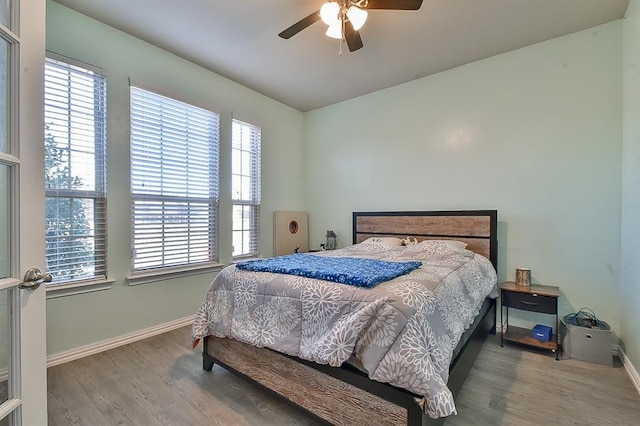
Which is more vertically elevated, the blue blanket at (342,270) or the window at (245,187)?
the window at (245,187)

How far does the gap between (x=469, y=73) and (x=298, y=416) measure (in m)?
3.71

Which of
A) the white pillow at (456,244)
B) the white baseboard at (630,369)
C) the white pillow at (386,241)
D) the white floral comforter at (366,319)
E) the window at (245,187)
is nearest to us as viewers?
the white floral comforter at (366,319)

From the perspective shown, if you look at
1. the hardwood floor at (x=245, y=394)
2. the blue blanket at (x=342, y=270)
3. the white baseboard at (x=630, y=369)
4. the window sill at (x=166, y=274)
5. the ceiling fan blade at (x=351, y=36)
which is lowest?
the hardwood floor at (x=245, y=394)

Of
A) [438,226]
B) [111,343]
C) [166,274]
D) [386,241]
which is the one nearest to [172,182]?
[166,274]

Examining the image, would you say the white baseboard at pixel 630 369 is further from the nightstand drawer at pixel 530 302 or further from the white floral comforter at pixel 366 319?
the white floral comforter at pixel 366 319

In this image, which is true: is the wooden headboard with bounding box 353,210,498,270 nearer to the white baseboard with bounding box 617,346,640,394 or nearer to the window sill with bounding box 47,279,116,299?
the white baseboard with bounding box 617,346,640,394

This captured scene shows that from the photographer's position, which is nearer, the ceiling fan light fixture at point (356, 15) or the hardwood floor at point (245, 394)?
the hardwood floor at point (245, 394)

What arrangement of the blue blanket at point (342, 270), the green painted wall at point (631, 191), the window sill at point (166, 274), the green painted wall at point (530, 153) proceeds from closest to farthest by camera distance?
the blue blanket at point (342, 270) < the green painted wall at point (631, 191) < the green painted wall at point (530, 153) < the window sill at point (166, 274)

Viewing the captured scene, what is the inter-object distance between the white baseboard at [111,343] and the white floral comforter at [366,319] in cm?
114

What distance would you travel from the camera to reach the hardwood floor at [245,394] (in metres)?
1.74

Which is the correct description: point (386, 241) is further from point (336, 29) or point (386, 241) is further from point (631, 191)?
point (336, 29)

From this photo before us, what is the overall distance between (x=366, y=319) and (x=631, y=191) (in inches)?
98.5

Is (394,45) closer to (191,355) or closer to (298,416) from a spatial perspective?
(298,416)

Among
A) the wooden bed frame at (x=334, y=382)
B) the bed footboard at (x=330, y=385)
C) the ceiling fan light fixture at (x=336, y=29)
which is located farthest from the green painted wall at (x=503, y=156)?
the ceiling fan light fixture at (x=336, y=29)
